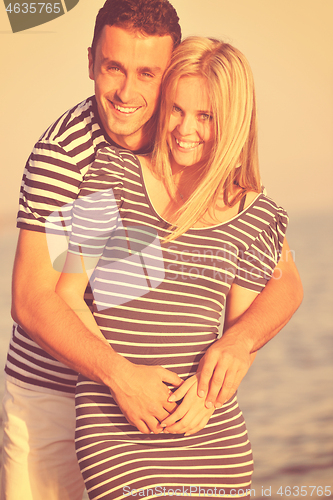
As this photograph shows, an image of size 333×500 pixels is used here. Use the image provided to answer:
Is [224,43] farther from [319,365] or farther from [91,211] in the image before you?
[319,365]

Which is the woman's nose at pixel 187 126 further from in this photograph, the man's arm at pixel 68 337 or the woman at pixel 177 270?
the man's arm at pixel 68 337

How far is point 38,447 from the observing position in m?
2.07

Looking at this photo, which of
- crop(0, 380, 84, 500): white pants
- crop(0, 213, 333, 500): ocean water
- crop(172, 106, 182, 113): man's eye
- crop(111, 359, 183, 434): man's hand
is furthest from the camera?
crop(0, 213, 333, 500): ocean water

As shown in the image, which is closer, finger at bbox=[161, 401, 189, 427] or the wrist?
Answer: finger at bbox=[161, 401, 189, 427]

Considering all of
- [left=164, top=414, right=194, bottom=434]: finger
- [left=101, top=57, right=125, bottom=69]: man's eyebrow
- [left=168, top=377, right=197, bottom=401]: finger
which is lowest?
[left=164, top=414, right=194, bottom=434]: finger

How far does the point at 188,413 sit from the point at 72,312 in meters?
0.44

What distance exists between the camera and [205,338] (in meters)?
1.66

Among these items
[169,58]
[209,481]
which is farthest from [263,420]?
[169,58]

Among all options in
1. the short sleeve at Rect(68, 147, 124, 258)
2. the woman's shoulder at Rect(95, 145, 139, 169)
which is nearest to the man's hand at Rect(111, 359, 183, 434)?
the short sleeve at Rect(68, 147, 124, 258)

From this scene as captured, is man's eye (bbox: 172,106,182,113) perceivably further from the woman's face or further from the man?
the man

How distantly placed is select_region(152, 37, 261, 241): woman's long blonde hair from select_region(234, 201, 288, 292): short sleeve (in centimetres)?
12

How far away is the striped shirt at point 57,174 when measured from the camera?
173cm

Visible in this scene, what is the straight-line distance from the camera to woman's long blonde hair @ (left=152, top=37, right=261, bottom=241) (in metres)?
1.68

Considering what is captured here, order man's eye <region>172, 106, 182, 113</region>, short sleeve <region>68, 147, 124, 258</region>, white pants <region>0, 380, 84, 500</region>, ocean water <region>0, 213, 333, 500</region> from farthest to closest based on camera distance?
1. ocean water <region>0, 213, 333, 500</region>
2. white pants <region>0, 380, 84, 500</region>
3. man's eye <region>172, 106, 182, 113</region>
4. short sleeve <region>68, 147, 124, 258</region>
